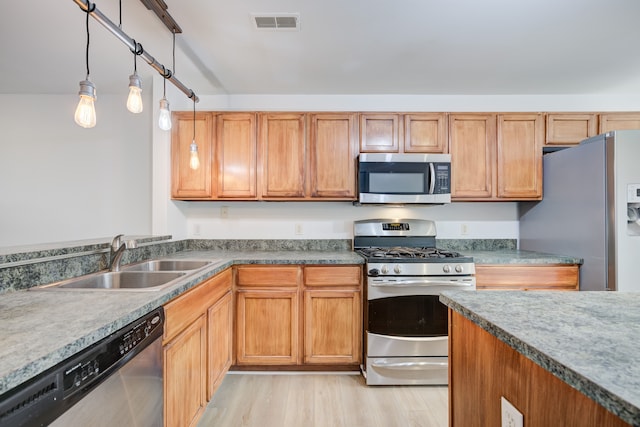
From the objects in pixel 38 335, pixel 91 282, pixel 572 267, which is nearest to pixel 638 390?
pixel 38 335

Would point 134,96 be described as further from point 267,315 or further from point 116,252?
point 267,315

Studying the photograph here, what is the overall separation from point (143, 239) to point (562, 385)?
2440 mm

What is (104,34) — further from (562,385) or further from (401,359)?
(401,359)

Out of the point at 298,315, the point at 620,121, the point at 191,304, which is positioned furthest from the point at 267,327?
the point at 620,121

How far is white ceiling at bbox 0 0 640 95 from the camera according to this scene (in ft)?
5.84

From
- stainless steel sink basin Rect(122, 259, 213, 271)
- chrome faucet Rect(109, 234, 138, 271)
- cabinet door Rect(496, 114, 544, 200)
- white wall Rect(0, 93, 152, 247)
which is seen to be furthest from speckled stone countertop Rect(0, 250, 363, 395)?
cabinet door Rect(496, 114, 544, 200)

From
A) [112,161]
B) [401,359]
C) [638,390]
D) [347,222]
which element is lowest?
[401,359]

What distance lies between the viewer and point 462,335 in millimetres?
1062

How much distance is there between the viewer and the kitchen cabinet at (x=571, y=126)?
8.91 feet

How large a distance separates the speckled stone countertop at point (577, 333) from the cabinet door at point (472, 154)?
1732 millimetres

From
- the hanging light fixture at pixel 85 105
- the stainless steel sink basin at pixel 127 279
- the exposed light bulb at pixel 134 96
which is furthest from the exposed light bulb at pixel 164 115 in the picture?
the stainless steel sink basin at pixel 127 279

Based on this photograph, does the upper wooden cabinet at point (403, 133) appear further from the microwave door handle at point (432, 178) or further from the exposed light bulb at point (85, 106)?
the exposed light bulb at point (85, 106)

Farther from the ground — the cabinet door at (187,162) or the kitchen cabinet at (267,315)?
the cabinet door at (187,162)

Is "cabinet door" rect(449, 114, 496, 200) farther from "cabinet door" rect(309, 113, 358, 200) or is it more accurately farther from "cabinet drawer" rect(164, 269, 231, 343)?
"cabinet drawer" rect(164, 269, 231, 343)
